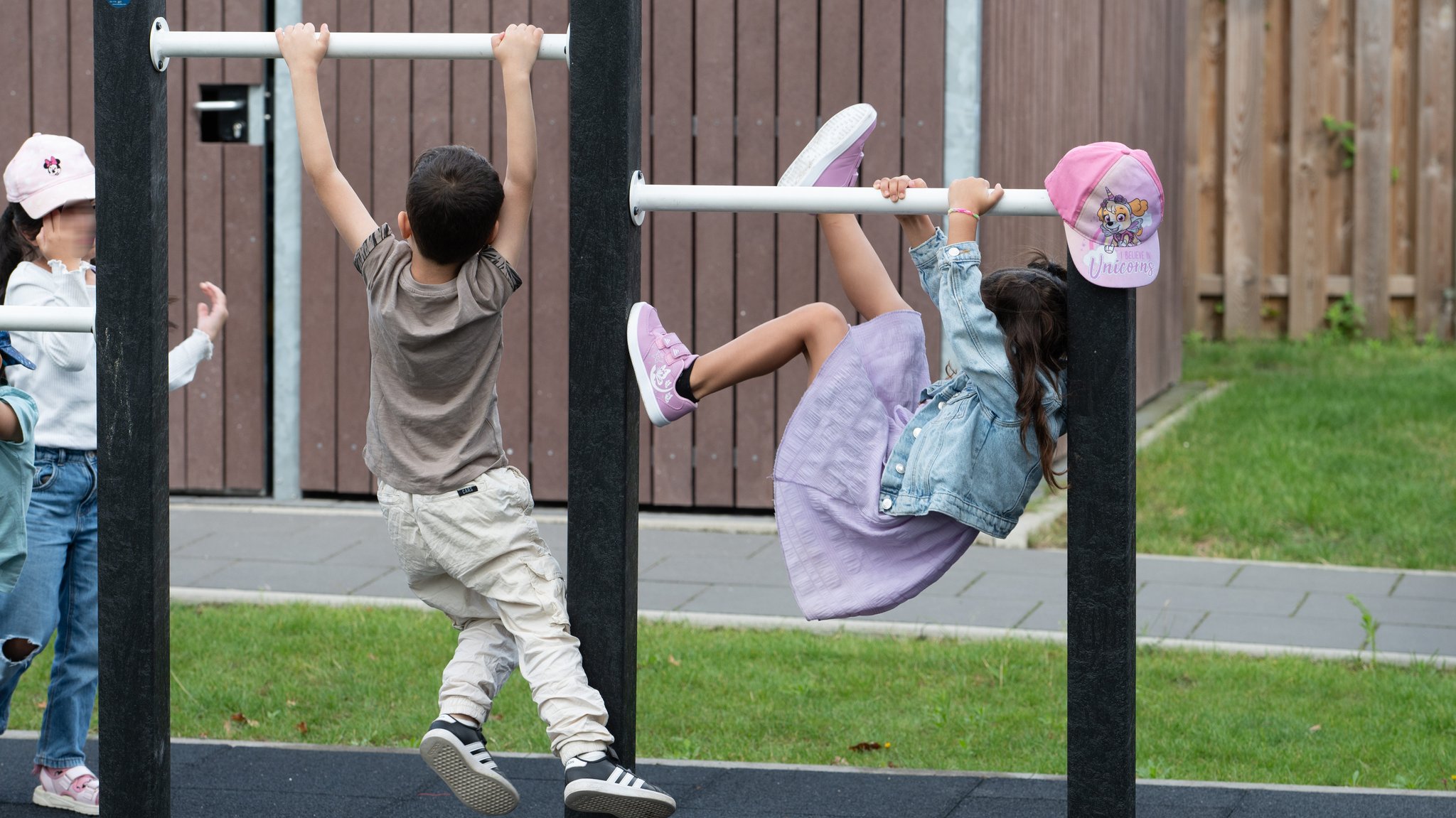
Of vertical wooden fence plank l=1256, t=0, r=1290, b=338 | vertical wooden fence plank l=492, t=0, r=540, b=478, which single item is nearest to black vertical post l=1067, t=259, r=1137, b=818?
vertical wooden fence plank l=492, t=0, r=540, b=478

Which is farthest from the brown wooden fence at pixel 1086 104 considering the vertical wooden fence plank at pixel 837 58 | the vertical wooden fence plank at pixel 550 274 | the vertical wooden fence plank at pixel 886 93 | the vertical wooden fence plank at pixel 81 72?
the vertical wooden fence plank at pixel 81 72

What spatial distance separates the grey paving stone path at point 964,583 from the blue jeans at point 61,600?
188 centimetres

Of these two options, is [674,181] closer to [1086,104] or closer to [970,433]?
[1086,104]

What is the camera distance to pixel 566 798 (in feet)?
9.80

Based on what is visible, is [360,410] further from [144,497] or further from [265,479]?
[144,497]

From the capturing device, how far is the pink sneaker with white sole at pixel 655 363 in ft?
9.74

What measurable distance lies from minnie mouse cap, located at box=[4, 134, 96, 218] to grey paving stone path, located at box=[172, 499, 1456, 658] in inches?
89.3

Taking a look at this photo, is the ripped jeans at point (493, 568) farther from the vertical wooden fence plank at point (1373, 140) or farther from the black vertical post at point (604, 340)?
the vertical wooden fence plank at point (1373, 140)

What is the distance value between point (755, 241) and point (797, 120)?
1.69ft

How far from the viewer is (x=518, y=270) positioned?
7.20 metres

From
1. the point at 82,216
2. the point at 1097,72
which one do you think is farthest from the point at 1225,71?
the point at 82,216

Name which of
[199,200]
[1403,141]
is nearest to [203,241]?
[199,200]

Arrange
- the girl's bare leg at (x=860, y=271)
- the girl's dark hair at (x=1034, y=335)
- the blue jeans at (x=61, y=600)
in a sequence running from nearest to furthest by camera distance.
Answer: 1. the girl's dark hair at (x=1034, y=335)
2. the girl's bare leg at (x=860, y=271)
3. the blue jeans at (x=61, y=600)

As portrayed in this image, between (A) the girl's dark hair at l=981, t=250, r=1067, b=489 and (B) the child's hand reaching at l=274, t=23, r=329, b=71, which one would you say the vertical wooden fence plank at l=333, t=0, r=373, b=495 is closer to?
(B) the child's hand reaching at l=274, t=23, r=329, b=71
